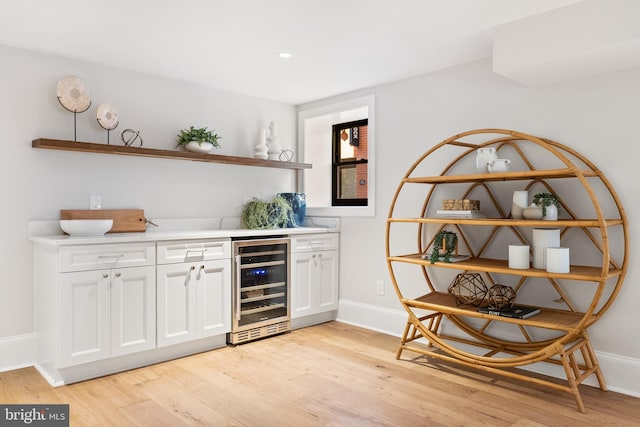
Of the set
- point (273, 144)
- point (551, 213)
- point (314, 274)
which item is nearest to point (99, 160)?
point (273, 144)

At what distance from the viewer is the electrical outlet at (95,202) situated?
333 cm

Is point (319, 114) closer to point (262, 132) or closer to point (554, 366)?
point (262, 132)

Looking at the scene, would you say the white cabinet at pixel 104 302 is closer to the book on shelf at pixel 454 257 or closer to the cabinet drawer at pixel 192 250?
the cabinet drawer at pixel 192 250

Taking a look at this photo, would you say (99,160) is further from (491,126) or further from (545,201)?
(545,201)

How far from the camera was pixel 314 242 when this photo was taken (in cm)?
410

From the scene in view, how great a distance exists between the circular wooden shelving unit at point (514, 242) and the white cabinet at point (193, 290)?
134cm

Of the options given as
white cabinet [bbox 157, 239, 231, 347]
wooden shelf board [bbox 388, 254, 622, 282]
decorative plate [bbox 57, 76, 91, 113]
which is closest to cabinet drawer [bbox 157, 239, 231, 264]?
white cabinet [bbox 157, 239, 231, 347]

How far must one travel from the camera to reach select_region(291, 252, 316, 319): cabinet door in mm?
3922

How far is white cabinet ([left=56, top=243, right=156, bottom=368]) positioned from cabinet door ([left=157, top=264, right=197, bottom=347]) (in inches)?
2.3

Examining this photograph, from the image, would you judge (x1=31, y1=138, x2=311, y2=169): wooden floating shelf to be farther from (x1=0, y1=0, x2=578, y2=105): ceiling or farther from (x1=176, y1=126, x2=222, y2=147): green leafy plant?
(x1=0, y1=0, x2=578, y2=105): ceiling

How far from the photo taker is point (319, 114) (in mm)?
4527

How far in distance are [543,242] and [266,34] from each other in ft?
6.97

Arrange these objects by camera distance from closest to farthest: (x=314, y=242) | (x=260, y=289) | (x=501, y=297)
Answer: (x=501, y=297), (x=260, y=289), (x=314, y=242)

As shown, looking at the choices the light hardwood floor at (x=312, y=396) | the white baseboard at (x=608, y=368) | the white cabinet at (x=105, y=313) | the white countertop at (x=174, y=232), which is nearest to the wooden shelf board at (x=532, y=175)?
Answer: the white baseboard at (x=608, y=368)
